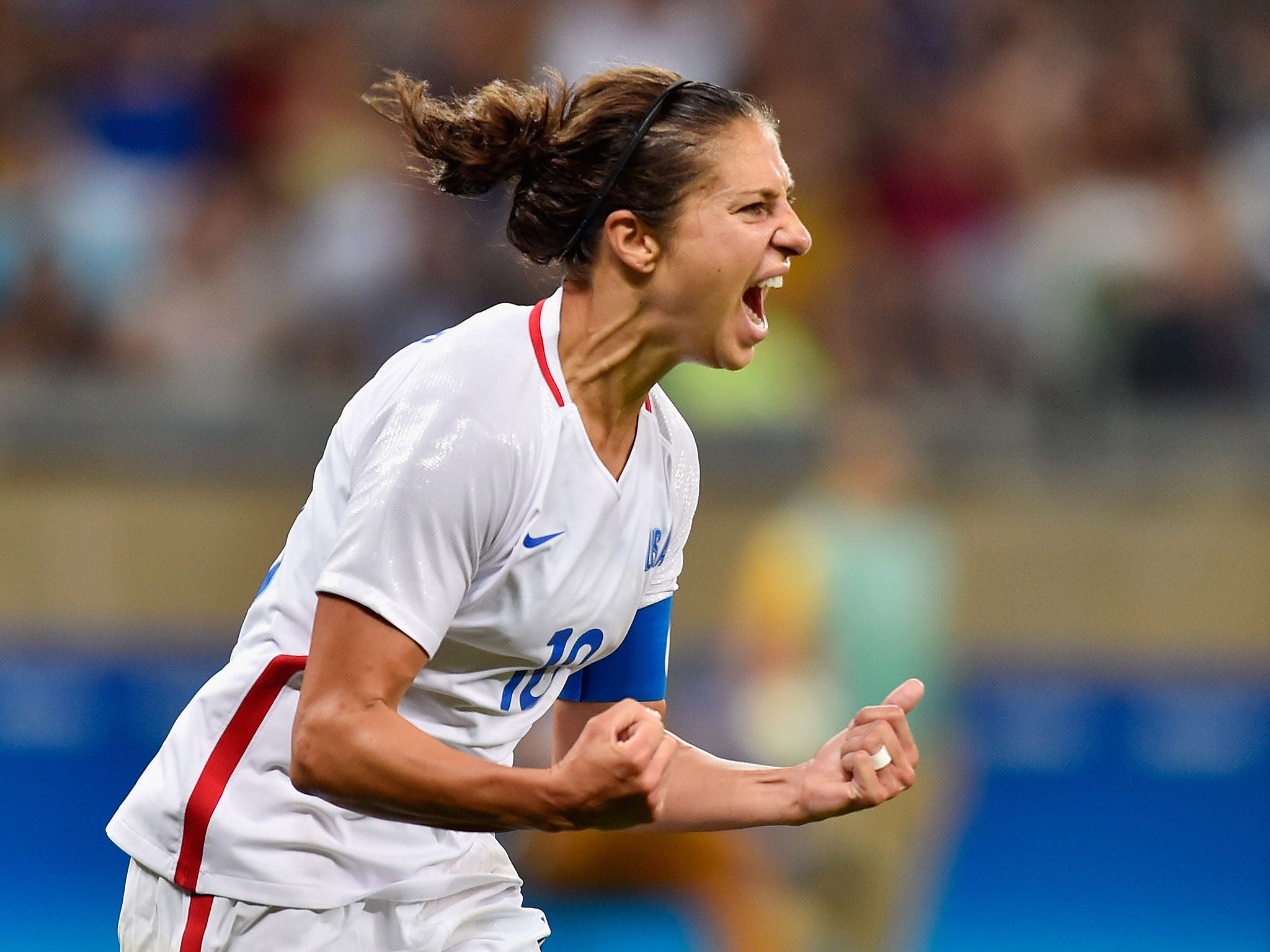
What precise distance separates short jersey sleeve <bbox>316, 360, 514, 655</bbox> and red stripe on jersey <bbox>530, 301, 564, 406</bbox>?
0.58ft

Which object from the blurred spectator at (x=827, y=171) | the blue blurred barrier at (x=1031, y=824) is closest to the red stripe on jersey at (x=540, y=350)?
the blue blurred barrier at (x=1031, y=824)

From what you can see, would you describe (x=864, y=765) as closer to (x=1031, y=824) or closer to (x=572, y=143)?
(x=572, y=143)

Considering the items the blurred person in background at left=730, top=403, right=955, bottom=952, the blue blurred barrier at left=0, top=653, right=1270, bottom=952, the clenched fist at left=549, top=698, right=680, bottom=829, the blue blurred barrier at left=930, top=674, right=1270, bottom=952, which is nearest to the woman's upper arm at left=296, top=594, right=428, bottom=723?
the clenched fist at left=549, top=698, right=680, bottom=829

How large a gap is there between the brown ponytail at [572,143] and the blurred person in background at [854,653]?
10.7 feet

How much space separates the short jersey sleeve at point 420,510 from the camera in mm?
2273

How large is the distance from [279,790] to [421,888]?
0.87ft

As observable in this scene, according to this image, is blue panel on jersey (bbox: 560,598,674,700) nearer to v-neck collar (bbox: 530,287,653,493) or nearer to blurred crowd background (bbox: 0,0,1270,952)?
v-neck collar (bbox: 530,287,653,493)

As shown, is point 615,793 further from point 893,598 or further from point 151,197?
point 151,197

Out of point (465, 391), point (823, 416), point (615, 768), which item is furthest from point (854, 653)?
point (615, 768)

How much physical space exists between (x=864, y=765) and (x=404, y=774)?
751 millimetres

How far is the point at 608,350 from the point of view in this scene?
264 centimetres

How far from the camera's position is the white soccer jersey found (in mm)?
2352

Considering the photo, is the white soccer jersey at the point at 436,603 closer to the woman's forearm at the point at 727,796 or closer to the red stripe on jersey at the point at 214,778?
the red stripe on jersey at the point at 214,778

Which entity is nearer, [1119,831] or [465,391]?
[465,391]
